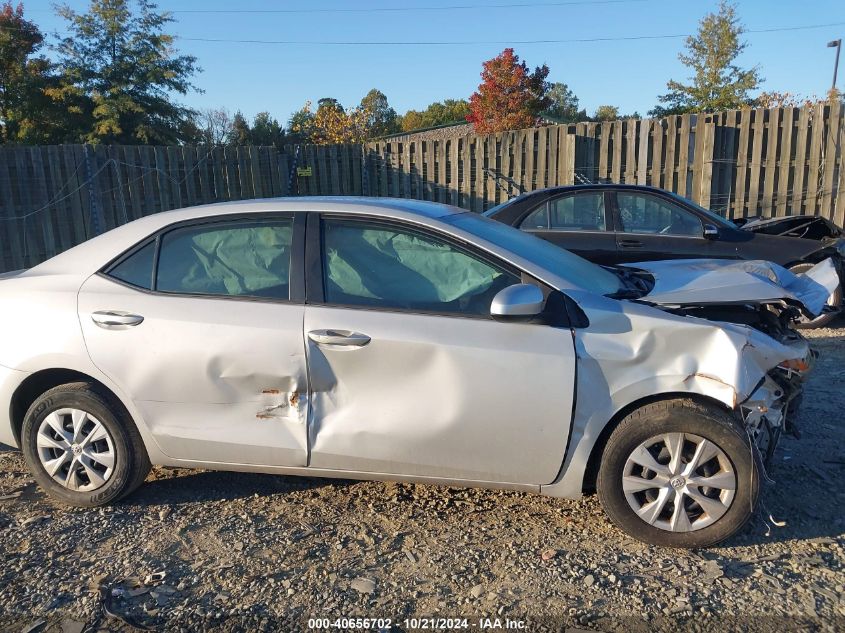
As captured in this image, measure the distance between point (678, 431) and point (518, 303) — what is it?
0.96 metres

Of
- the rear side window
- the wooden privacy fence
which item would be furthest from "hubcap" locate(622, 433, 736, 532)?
the wooden privacy fence

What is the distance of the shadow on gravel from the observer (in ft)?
13.2

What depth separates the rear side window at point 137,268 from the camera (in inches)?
150

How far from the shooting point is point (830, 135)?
1127cm

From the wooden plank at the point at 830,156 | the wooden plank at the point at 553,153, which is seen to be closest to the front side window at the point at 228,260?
the wooden plank at the point at 553,153

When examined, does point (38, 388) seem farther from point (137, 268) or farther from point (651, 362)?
point (651, 362)

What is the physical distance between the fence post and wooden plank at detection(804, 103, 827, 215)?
11.7 metres

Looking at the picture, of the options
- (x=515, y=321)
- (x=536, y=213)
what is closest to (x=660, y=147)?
(x=536, y=213)

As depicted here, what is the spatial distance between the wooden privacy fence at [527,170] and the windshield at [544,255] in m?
8.54

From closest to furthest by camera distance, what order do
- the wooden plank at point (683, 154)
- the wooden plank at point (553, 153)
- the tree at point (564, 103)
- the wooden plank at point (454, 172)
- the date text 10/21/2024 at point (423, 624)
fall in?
the date text 10/21/2024 at point (423, 624), the wooden plank at point (683, 154), the wooden plank at point (553, 153), the wooden plank at point (454, 172), the tree at point (564, 103)

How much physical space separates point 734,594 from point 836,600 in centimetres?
41

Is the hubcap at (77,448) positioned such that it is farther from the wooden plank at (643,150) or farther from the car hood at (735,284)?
the wooden plank at (643,150)

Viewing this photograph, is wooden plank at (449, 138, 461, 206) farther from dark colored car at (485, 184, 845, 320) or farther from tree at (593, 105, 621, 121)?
tree at (593, 105, 621, 121)

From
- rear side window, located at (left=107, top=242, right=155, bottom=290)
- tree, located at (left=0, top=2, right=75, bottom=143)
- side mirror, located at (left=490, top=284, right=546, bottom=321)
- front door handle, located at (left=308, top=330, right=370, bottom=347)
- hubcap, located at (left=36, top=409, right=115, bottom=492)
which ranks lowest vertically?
hubcap, located at (left=36, top=409, right=115, bottom=492)
